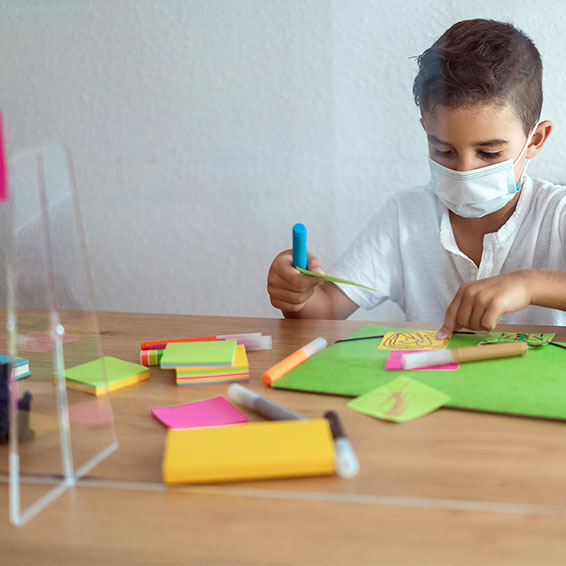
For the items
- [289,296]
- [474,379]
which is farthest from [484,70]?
[474,379]

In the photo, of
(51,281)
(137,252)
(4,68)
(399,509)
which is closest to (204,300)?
(137,252)

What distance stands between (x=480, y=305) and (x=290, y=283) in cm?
27

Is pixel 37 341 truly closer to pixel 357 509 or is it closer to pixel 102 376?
pixel 102 376

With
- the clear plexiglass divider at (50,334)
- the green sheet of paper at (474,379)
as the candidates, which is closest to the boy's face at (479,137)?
the green sheet of paper at (474,379)

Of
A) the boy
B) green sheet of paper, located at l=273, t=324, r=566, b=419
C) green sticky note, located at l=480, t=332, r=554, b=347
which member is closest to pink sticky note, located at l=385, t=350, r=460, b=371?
green sheet of paper, located at l=273, t=324, r=566, b=419

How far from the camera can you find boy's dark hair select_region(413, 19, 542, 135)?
36.4 inches

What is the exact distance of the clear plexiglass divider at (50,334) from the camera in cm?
38

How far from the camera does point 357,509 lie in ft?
1.14

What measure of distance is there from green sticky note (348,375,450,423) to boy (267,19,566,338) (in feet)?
0.95

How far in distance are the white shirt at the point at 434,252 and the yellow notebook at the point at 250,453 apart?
2.12 ft

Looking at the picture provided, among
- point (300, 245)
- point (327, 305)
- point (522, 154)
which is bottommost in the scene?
point (327, 305)

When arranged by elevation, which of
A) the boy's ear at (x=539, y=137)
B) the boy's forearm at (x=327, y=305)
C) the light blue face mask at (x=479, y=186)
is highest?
the boy's ear at (x=539, y=137)

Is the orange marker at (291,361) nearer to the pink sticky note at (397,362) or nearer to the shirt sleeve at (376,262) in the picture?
the pink sticky note at (397,362)

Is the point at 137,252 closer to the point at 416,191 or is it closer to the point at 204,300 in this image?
the point at 204,300
